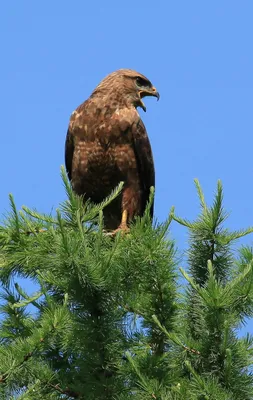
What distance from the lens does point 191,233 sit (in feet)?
19.5

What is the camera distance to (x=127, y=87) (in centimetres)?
938

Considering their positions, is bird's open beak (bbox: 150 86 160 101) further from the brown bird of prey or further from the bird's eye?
the brown bird of prey

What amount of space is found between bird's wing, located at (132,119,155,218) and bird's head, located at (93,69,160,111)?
414 millimetres

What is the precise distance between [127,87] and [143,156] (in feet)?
2.86

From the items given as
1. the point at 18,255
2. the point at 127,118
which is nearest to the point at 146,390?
the point at 18,255

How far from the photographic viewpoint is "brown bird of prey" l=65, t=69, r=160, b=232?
28.6 ft

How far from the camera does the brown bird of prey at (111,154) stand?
28.6 ft

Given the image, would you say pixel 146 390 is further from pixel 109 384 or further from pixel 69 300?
pixel 69 300

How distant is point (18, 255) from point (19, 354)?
1.03 meters

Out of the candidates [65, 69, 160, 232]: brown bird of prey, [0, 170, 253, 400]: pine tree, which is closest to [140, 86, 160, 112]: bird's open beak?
[65, 69, 160, 232]: brown bird of prey

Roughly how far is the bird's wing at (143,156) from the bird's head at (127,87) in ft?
1.36

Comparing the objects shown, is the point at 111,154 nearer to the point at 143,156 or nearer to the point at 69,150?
the point at 143,156

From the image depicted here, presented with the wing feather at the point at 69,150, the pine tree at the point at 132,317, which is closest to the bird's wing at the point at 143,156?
the wing feather at the point at 69,150

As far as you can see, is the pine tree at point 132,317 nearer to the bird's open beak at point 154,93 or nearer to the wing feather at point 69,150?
the wing feather at point 69,150
